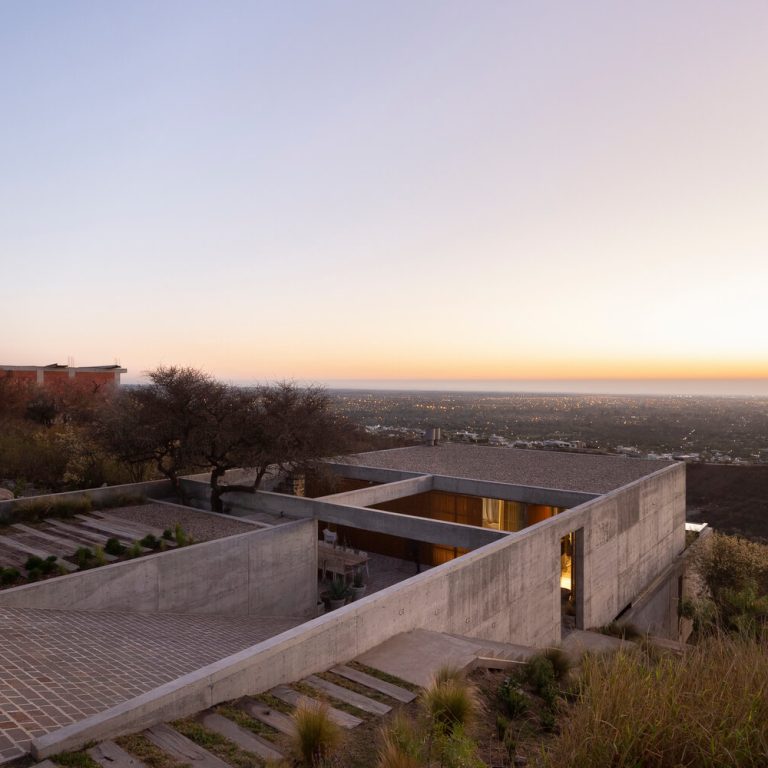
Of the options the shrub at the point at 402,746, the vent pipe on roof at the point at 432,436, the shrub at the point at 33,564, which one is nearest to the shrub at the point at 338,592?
the shrub at the point at 33,564

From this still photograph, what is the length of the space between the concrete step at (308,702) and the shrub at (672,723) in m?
2.08

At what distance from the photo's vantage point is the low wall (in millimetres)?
12531

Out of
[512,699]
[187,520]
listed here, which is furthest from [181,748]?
[187,520]

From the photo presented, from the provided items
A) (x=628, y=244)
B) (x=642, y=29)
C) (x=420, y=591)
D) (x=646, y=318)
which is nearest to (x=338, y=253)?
(x=628, y=244)

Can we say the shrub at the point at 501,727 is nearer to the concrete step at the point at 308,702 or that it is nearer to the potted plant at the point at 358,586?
the concrete step at the point at 308,702

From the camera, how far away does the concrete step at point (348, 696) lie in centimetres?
495

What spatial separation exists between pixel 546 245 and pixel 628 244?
4.07m

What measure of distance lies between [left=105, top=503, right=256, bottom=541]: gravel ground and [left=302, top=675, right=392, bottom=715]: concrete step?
20.7ft

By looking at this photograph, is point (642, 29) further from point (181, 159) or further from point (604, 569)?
point (181, 159)

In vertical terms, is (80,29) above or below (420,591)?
above

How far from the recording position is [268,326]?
47.8 meters

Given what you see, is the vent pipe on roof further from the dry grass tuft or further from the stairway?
the dry grass tuft

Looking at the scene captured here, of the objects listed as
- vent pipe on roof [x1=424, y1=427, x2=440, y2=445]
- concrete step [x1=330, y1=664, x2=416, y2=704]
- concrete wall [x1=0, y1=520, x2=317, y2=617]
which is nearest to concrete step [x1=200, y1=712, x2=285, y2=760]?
concrete step [x1=330, y1=664, x2=416, y2=704]

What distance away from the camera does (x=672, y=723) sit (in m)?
2.92
